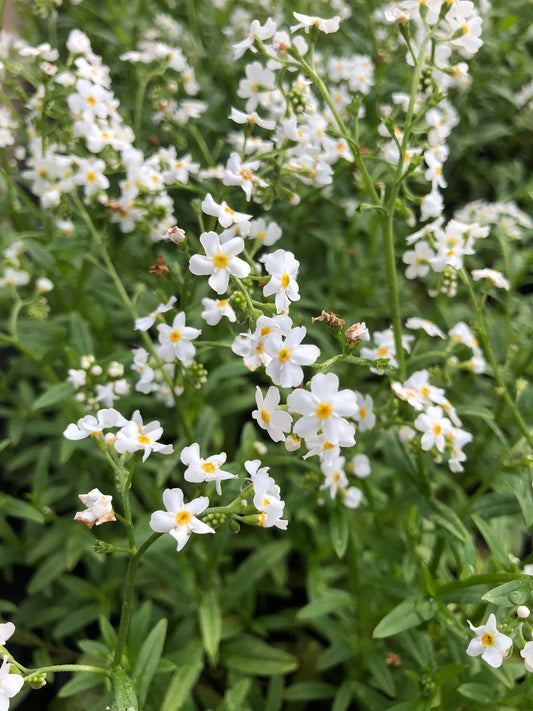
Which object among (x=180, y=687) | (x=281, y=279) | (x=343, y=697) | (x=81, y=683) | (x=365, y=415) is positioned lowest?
(x=343, y=697)

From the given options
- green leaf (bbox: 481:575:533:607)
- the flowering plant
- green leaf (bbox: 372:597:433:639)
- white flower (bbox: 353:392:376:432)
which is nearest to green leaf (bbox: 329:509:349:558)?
the flowering plant

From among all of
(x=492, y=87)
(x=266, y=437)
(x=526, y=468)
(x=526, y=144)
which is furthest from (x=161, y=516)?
(x=526, y=144)

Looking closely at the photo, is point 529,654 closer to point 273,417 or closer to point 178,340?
point 273,417

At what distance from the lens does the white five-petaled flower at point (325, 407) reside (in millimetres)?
1510

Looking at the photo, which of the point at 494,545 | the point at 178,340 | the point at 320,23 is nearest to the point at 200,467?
the point at 178,340

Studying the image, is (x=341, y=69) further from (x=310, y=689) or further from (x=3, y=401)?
(x=310, y=689)

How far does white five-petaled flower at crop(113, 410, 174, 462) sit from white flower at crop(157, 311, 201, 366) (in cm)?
26

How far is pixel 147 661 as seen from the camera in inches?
83.7

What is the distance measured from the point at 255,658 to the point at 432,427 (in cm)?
154

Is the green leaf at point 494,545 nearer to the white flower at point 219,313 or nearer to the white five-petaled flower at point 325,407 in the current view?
the white five-petaled flower at point 325,407

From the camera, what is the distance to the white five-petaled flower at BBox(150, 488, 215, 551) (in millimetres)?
1497

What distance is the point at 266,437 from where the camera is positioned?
3.79 m

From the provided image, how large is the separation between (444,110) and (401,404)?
239 cm

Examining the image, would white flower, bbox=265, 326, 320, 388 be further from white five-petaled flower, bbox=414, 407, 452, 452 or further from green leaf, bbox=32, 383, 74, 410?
green leaf, bbox=32, 383, 74, 410
